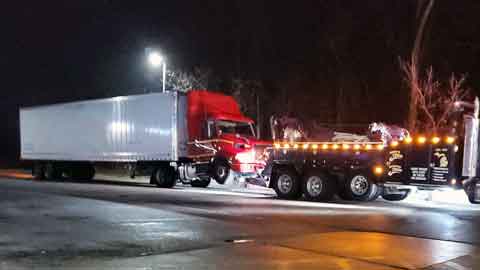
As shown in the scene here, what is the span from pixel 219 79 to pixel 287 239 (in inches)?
1072

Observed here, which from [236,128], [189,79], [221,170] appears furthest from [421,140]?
[189,79]

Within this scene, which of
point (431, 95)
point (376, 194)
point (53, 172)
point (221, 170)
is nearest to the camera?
point (376, 194)

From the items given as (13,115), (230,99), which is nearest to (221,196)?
(230,99)

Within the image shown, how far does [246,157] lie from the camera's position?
2372 cm

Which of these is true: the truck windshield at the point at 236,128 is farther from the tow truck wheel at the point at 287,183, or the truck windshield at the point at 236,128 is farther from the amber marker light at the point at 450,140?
the amber marker light at the point at 450,140

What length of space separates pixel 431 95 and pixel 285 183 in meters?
11.3

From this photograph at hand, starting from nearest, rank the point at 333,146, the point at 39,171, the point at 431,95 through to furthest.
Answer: the point at 333,146, the point at 431,95, the point at 39,171

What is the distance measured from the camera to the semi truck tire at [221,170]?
24.0m

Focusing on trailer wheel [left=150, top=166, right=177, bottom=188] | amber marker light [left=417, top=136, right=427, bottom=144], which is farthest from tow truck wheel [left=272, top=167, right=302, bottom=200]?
trailer wheel [left=150, top=166, right=177, bottom=188]

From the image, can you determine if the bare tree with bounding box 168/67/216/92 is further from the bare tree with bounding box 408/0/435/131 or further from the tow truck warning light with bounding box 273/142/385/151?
the tow truck warning light with bounding box 273/142/385/151

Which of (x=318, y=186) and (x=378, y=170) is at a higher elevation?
(x=378, y=170)

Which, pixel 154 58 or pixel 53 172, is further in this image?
pixel 53 172

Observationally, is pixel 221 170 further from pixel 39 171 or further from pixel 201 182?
pixel 39 171

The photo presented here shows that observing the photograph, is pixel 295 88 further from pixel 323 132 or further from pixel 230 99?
pixel 323 132
